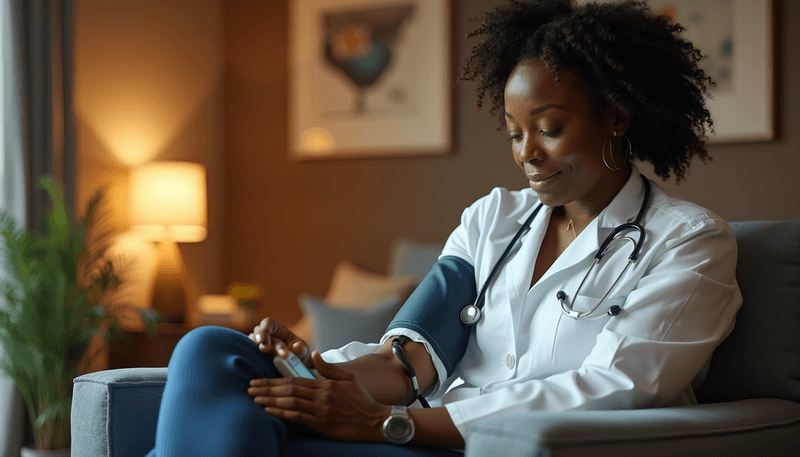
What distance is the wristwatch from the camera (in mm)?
1181

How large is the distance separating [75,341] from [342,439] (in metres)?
2.01

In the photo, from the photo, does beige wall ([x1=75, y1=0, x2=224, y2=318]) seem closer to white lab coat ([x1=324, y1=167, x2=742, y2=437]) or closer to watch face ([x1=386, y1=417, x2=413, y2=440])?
white lab coat ([x1=324, y1=167, x2=742, y2=437])

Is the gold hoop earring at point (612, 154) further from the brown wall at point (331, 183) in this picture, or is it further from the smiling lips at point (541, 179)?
Answer: the brown wall at point (331, 183)

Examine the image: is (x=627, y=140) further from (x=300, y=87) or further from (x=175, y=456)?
(x=300, y=87)

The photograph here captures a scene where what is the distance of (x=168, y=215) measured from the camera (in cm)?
337

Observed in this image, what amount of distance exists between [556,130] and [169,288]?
247cm

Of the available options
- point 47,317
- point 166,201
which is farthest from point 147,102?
point 47,317

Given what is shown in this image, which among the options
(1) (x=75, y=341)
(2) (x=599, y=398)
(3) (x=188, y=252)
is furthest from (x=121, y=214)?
(2) (x=599, y=398)

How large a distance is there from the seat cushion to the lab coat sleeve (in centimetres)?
10

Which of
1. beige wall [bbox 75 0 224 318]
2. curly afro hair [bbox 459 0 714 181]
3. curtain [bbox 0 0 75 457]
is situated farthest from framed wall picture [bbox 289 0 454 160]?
curly afro hair [bbox 459 0 714 181]

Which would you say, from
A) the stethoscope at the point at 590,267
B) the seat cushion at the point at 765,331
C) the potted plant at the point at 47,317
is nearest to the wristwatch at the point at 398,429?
the stethoscope at the point at 590,267

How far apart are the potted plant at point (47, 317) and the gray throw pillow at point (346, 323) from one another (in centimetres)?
85

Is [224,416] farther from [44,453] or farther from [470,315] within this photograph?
[44,453]

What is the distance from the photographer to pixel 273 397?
1178 mm
